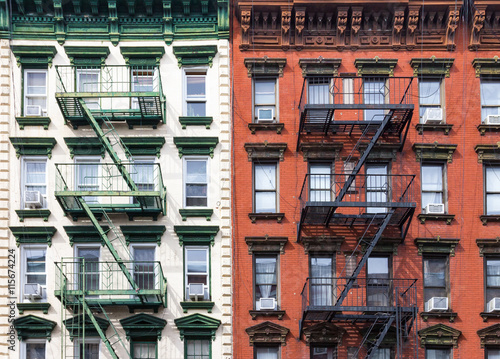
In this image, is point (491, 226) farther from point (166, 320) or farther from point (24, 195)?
point (24, 195)

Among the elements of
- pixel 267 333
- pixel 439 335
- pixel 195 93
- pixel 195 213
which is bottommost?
pixel 439 335

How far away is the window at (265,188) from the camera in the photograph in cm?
2319

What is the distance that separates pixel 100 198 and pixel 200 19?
22.5ft

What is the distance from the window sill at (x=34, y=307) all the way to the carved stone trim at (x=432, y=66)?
14.0 m

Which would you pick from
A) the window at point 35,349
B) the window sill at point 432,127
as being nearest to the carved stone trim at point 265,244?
the window sill at point 432,127

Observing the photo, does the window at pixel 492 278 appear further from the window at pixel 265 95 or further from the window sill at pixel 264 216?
the window at pixel 265 95

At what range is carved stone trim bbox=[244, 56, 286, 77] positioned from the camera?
23.7 metres

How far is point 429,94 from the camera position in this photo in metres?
23.8

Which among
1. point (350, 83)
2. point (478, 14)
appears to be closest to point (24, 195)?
point (350, 83)

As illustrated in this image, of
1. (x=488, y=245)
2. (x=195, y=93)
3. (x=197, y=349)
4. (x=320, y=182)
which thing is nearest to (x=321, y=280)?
(x=320, y=182)

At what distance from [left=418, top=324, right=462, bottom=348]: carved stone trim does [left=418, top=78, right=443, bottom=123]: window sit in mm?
6881

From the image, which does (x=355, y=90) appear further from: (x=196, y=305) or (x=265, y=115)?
(x=196, y=305)

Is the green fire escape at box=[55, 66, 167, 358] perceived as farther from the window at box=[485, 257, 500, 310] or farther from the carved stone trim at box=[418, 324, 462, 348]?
the window at box=[485, 257, 500, 310]

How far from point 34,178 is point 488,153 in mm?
14756
